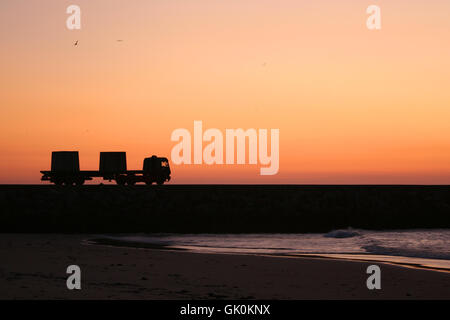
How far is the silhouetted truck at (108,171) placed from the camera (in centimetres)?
5909

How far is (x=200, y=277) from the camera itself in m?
17.8

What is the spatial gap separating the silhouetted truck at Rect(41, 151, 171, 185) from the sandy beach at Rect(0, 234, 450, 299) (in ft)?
114

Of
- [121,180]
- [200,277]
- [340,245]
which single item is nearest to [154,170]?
[121,180]

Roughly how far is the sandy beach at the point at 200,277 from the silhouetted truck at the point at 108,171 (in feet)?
114

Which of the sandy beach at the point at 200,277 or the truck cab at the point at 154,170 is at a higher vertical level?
the truck cab at the point at 154,170

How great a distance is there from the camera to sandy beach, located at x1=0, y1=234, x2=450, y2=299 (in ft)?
48.9

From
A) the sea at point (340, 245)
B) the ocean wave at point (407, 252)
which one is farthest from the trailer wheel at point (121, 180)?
the ocean wave at point (407, 252)

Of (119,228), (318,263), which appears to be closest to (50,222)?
(119,228)

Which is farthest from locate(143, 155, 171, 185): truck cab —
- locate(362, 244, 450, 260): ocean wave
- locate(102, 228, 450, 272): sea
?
locate(362, 244, 450, 260): ocean wave

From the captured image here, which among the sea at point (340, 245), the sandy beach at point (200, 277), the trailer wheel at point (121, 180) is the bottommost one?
the sea at point (340, 245)

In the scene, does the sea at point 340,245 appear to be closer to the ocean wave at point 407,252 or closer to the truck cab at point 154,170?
the ocean wave at point 407,252

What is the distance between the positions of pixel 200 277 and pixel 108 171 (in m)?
43.4

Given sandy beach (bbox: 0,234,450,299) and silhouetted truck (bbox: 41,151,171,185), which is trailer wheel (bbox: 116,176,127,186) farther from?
sandy beach (bbox: 0,234,450,299)

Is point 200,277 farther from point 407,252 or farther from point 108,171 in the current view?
point 108,171
